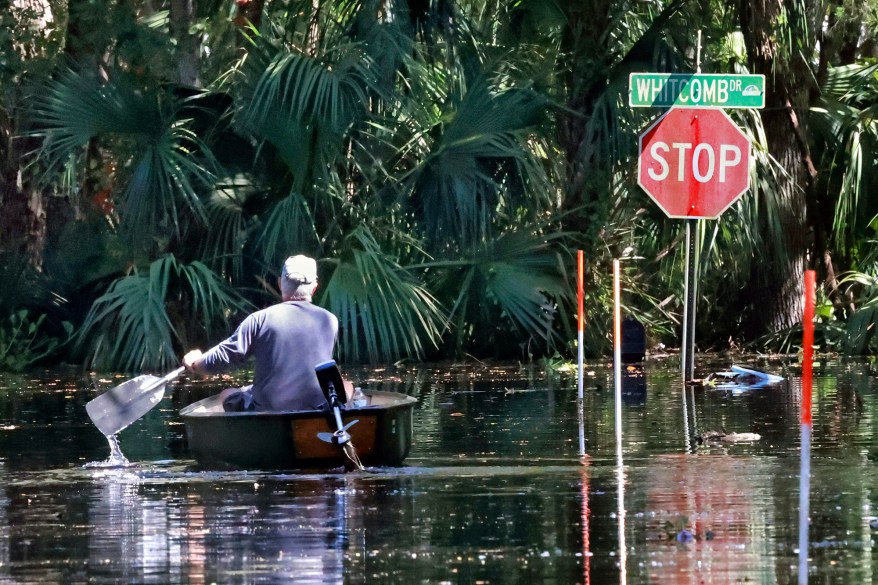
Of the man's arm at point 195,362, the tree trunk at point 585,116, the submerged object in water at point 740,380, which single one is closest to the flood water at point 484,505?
the man's arm at point 195,362

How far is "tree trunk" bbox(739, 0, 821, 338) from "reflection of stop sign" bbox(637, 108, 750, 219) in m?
4.88

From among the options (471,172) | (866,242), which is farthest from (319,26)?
(866,242)

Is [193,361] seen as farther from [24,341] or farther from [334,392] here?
[24,341]

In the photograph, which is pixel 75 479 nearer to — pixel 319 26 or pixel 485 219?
pixel 485 219

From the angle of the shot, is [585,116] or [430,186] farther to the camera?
[585,116]

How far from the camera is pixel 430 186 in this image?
21.6 m

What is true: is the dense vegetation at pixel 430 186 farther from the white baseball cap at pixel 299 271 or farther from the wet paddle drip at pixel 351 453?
the wet paddle drip at pixel 351 453

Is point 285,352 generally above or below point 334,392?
above

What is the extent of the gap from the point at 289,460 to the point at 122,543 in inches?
112

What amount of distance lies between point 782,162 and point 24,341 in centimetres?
973

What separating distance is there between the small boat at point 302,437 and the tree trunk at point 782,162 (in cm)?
1209

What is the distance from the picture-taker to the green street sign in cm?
1611

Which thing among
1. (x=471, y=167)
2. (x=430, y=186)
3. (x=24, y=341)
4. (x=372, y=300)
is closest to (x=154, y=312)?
(x=372, y=300)

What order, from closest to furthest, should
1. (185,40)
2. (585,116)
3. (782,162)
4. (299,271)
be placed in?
(299,271), (585,116), (782,162), (185,40)
